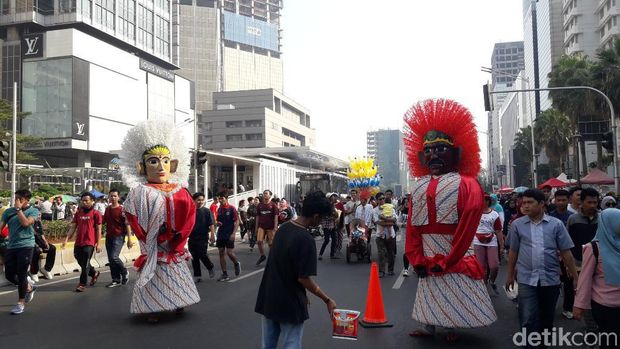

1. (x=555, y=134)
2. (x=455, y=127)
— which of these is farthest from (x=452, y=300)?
(x=555, y=134)

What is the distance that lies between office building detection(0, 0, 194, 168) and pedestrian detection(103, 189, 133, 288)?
129ft

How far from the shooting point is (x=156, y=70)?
64812 millimetres

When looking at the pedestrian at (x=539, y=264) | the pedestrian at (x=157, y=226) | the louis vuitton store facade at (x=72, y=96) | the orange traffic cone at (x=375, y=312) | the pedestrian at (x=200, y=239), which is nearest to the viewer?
the pedestrian at (x=539, y=264)

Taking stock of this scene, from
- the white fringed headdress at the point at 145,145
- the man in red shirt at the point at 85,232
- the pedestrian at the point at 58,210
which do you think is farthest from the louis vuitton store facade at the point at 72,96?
the white fringed headdress at the point at 145,145

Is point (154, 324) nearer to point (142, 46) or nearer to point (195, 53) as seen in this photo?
point (142, 46)

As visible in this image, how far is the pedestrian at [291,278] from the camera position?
3717 millimetres

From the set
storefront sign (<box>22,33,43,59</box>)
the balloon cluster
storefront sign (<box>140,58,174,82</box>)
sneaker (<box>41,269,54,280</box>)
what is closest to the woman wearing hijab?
sneaker (<box>41,269,54,280</box>)

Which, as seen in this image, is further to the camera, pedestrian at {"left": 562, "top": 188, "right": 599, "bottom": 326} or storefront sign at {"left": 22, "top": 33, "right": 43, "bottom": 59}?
storefront sign at {"left": 22, "top": 33, "right": 43, "bottom": 59}

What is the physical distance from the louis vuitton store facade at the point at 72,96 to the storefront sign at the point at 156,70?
16.6 ft

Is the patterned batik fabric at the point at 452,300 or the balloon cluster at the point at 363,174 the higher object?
the balloon cluster at the point at 363,174

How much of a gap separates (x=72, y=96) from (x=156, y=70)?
16.6 metres

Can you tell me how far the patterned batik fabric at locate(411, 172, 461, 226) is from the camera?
539 centimetres

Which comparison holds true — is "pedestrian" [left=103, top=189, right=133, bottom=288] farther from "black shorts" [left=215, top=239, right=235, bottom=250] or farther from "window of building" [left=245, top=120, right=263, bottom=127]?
"window of building" [left=245, top=120, right=263, bottom=127]

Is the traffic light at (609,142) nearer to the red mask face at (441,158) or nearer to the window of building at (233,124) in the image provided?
the red mask face at (441,158)
